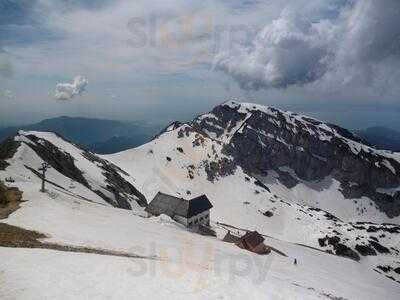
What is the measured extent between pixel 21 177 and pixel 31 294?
52.3 metres

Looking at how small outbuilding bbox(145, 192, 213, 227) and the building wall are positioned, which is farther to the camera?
small outbuilding bbox(145, 192, 213, 227)

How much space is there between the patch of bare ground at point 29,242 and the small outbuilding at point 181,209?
61066 mm

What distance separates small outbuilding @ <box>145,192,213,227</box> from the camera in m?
97.6

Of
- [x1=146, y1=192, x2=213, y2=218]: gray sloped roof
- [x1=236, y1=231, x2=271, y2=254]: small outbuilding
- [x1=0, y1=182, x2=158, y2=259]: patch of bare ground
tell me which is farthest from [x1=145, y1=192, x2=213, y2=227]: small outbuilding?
[x1=0, y1=182, x2=158, y2=259]: patch of bare ground

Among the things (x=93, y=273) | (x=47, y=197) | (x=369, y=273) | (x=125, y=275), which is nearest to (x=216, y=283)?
(x=125, y=275)

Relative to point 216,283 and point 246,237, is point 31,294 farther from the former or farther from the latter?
point 246,237

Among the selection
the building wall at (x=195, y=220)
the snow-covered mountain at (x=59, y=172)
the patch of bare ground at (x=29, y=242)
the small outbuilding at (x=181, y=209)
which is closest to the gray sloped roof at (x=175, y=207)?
the small outbuilding at (x=181, y=209)

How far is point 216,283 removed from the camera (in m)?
26.1

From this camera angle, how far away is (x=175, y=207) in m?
99.8

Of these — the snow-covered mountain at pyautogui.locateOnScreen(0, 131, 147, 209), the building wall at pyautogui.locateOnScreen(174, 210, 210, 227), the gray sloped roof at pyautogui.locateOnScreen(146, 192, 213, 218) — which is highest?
the snow-covered mountain at pyautogui.locateOnScreen(0, 131, 147, 209)

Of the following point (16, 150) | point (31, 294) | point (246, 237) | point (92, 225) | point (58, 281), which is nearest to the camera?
point (31, 294)

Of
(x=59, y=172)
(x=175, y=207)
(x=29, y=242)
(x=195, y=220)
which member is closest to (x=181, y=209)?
(x=175, y=207)

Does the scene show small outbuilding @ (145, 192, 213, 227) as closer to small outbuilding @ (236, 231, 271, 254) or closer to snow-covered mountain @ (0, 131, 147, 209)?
snow-covered mountain @ (0, 131, 147, 209)

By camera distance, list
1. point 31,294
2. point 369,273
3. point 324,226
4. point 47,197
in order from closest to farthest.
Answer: point 31,294 → point 47,197 → point 369,273 → point 324,226
